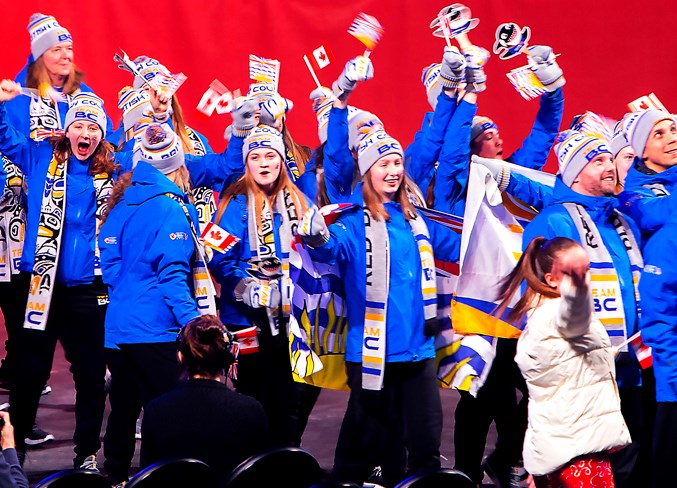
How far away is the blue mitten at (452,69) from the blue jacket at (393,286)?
119 centimetres

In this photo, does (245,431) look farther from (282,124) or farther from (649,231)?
(282,124)

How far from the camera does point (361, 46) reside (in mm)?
11219

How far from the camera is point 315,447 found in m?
7.32

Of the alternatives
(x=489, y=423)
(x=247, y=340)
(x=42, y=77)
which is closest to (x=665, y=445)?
(x=489, y=423)

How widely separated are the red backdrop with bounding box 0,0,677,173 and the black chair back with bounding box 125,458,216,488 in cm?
749

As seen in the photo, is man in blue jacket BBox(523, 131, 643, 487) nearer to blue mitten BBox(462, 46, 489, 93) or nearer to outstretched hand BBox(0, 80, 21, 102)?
blue mitten BBox(462, 46, 489, 93)

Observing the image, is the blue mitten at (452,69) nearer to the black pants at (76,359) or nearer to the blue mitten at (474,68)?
the blue mitten at (474,68)

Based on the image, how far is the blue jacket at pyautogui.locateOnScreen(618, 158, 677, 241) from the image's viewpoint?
5953mm

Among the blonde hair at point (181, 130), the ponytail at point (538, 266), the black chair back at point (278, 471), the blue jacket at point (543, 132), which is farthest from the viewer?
the blonde hair at point (181, 130)

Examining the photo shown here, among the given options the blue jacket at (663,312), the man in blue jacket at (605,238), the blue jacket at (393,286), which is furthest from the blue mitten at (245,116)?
the blue jacket at (663,312)

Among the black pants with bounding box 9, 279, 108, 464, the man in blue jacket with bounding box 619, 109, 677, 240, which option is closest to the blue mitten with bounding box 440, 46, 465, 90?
the man in blue jacket with bounding box 619, 109, 677, 240

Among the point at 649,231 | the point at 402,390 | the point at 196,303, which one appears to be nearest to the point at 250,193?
the point at 196,303

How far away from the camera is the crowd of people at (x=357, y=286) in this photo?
4703 mm

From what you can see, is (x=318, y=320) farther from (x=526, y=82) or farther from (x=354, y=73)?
(x=526, y=82)
